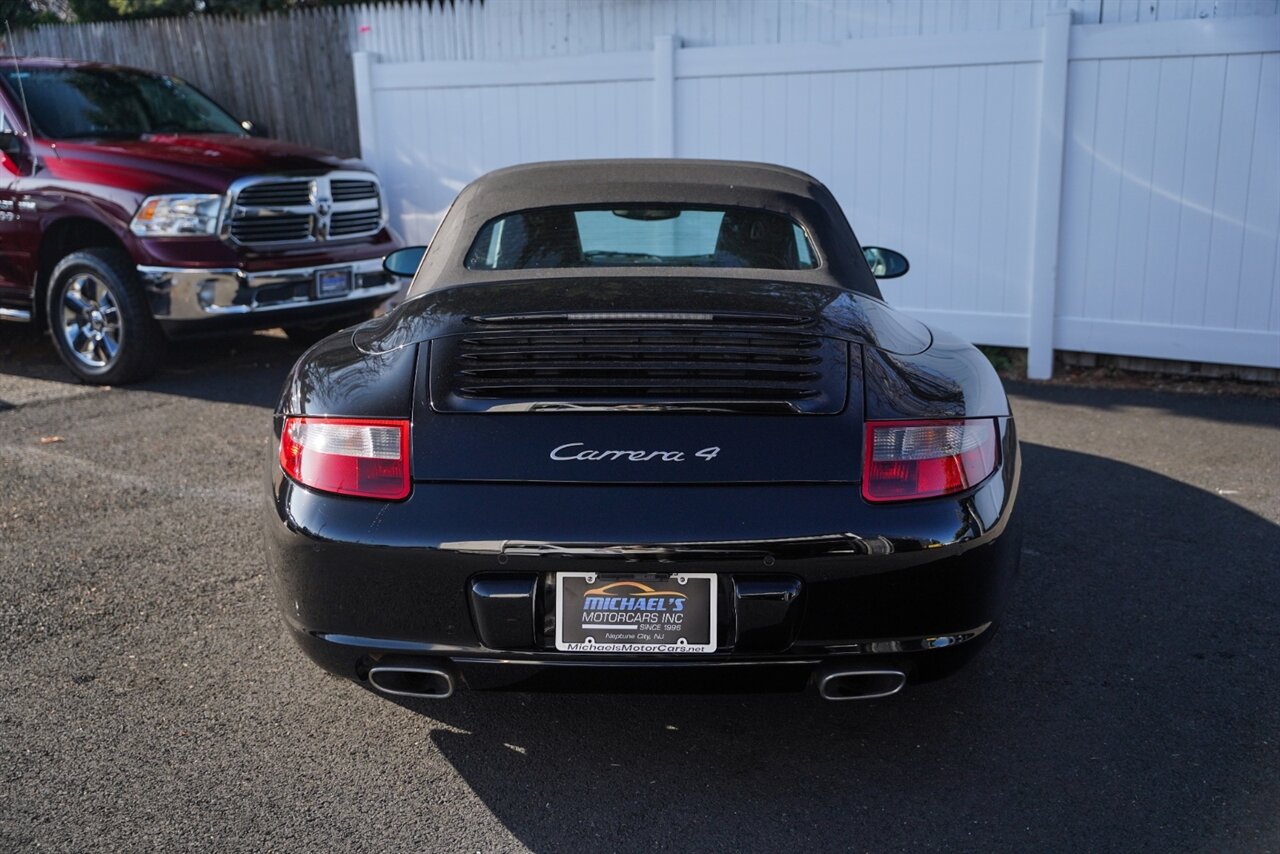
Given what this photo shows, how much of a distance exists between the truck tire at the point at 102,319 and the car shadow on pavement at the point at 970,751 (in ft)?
16.2

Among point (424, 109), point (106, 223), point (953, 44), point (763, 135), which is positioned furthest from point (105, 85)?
point (953, 44)

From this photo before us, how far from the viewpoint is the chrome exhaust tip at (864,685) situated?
109 inches

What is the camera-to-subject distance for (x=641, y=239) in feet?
13.4

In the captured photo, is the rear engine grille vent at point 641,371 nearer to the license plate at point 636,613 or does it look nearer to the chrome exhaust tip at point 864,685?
the license plate at point 636,613

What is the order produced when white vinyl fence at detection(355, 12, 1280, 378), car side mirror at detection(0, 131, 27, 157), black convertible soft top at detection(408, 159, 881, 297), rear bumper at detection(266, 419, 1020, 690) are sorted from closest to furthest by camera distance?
rear bumper at detection(266, 419, 1020, 690) → black convertible soft top at detection(408, 159, 881, 297) → white vinyl fence at detection(355, 12, 1280, 378) → car side mirror at detection(0, 131, 27, 157)

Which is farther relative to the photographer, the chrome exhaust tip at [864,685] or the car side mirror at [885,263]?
the car side mirror at [885,263]

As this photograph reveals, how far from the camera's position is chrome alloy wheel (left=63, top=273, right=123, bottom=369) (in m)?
7.52

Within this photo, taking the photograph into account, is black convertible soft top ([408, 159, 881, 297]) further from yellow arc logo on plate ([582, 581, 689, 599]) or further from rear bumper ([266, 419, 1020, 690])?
yellow arc logo on plate ([582, 581, 689, 599])

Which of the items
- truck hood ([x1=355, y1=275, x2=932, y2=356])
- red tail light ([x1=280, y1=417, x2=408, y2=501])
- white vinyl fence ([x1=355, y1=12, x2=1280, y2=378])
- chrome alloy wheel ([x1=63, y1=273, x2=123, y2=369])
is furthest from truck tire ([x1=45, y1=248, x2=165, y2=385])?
red tail light ([x1=280, y1=417, x2=408, y2=501])

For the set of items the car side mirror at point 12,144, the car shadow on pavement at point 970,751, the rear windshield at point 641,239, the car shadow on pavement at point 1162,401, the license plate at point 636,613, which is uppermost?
the car side mirror at point 12,144

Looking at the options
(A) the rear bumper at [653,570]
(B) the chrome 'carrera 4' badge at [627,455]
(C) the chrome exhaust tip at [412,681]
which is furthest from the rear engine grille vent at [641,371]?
(C) the chrome exhaust tip at [412,681]

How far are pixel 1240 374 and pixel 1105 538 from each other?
3.29m

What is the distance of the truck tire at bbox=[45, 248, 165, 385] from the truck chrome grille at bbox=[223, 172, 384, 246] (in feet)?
2.39

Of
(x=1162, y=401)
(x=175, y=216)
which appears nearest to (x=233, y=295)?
(x=175, y=216)
